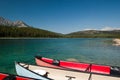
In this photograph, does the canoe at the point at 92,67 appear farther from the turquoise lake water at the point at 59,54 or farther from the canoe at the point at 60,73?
the turquoise lake water at the point at 59,54

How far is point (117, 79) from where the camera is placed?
975cm

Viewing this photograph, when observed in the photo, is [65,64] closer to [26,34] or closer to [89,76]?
[89,76]

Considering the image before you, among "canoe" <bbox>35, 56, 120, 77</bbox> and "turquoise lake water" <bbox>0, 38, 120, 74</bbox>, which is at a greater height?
"canoe" <bbox>35, 56, 120, 77</bbox>

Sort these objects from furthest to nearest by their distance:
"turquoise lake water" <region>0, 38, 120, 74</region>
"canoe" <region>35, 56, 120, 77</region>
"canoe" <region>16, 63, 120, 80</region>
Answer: "turquoise lake water" <region>0, 38, 120, 74</region> < "canoe" <region>35, 56, 120, 77</region> < "canoe" <region>16, 63, 120, 80</region>

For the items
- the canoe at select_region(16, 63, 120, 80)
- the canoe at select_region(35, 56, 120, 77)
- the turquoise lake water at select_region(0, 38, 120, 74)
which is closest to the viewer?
the canoe at select_region(16, 63, 120, 80)

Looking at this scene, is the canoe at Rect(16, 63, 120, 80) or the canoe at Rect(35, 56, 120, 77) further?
A: the canoe at Rect(35, 56, 120, 77)

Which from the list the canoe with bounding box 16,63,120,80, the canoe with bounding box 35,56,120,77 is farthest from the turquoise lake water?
the canoe with bounding box 16,63,120,80

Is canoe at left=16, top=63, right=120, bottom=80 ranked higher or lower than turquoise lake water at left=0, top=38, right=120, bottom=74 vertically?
higher

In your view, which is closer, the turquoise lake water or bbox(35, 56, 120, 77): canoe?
bbox(35, 56, 120, 77): canoe

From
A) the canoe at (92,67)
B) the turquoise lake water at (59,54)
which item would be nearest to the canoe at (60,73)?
the canoe at (92,67)

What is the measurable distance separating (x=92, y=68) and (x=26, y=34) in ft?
407

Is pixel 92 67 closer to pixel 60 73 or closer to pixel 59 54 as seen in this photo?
pixel 60 73

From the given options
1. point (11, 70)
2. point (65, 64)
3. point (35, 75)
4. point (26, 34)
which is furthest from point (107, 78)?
point (26, 34)

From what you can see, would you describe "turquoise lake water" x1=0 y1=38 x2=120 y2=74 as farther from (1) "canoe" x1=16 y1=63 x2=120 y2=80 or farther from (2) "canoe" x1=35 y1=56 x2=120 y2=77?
(1) "canoe" x1=16 y1=63 x2=120 y2=80
